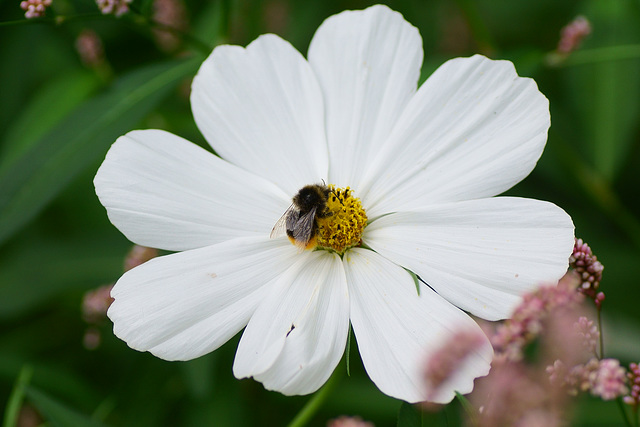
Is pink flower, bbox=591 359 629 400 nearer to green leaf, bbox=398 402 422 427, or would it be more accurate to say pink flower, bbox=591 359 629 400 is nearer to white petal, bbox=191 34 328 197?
green leaf, bbox=398 402 422 427

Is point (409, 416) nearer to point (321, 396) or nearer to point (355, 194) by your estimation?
point (321, 396)

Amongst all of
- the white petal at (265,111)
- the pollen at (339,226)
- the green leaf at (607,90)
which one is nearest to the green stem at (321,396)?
the pollen at (339,226)

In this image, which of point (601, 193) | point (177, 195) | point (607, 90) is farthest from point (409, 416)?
point (607, 90)

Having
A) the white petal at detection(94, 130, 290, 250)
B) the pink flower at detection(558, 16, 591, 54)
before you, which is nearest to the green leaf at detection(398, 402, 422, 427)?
the white petal at detection(94, 130, 290, 250)

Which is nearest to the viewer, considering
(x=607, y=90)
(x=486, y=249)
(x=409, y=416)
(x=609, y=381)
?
(x=609, y=381)

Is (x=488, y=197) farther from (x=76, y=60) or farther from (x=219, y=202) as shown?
(x=76, y=60)

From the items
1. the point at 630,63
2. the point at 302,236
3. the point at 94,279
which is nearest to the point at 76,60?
the point at 94,279

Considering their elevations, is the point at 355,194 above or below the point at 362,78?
below
